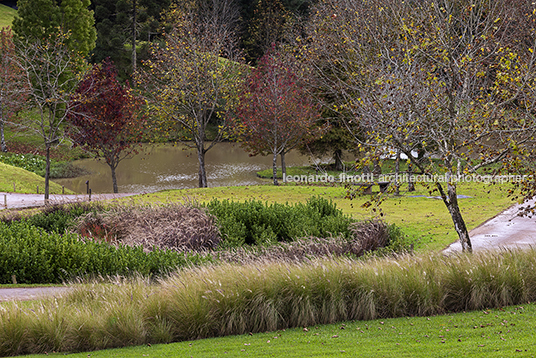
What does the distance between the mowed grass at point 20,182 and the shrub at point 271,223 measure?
1692cm

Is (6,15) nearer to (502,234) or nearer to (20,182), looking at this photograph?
(20,182)

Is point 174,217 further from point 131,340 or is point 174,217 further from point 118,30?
point 118,30

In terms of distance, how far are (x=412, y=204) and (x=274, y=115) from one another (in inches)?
441

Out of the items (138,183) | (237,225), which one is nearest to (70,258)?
(237,225)

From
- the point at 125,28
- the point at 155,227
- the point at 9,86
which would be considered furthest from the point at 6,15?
the point at 155,227

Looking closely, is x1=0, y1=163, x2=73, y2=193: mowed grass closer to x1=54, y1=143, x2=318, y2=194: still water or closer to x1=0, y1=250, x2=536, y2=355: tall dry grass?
x1=54, y1=143, x2=318, y2=194: still water

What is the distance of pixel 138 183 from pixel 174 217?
22.3 metres

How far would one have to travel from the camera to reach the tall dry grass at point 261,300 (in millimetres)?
6699

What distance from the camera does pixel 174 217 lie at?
47.4 feet

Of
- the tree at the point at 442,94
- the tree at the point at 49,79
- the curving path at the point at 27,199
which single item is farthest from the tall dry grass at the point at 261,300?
the tree at the point at 49,79

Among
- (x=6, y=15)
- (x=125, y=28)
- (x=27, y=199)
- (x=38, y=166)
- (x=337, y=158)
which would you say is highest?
(x=6, y=15)

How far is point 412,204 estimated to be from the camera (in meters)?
21.2

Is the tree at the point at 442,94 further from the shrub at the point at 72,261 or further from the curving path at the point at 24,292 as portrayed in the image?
the curving path at the point at 24,292

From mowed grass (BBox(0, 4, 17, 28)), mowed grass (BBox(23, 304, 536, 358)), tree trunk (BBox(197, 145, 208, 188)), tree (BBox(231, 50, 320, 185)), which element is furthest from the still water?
mowed grass (BBox(0, 4, 17, 28))
